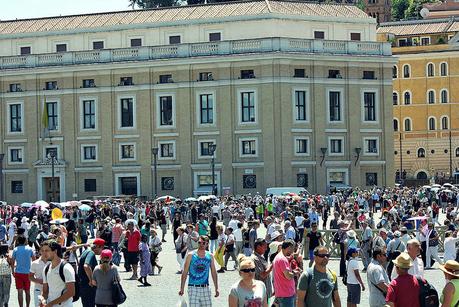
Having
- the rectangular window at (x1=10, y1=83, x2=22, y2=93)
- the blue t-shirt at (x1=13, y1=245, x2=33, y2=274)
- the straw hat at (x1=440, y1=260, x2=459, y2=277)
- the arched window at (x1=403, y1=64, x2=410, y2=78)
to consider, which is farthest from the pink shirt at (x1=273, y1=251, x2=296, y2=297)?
the arched window at (x1=403, y1=64, x2=410, y2=78)

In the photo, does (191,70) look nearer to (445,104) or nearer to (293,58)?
(293,58)

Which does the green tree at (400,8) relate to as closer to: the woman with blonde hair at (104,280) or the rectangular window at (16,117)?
the rectangular window at (16,117)

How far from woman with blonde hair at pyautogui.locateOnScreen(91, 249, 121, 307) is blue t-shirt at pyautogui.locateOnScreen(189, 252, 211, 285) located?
119 centimetres

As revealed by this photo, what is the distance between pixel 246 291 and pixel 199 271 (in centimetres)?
440

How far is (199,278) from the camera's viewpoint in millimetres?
21141

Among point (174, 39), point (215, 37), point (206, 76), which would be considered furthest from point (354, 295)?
point (174, 39)

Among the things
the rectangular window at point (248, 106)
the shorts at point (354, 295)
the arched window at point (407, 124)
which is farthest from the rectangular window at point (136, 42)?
the shorts at point (354, 295)

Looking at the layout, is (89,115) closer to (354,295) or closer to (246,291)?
(354,295)

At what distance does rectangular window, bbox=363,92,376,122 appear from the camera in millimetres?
86562

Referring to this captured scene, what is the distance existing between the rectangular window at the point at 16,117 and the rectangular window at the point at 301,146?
1853 cm

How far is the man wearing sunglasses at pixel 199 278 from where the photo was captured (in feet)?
68.8

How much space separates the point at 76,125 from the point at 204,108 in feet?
28.4

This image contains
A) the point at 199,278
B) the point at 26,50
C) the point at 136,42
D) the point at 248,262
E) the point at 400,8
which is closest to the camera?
the point at 248,262

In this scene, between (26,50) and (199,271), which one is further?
(26,50)
